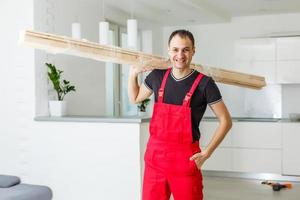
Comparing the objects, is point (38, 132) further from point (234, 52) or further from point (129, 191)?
point (234, 52)

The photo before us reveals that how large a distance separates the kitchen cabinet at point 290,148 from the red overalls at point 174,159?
408 centimetres

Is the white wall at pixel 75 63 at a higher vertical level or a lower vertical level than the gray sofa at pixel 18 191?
higher

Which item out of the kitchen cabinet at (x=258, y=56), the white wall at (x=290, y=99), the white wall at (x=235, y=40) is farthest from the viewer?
the white wall at (x=235, y=40)

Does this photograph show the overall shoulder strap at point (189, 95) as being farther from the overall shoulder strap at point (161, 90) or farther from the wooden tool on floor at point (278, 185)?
the wooden tool on floor at point (278, 185)

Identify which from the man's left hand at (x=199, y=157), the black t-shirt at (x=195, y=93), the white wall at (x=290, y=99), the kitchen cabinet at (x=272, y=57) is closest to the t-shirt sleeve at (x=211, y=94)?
the black t-shirt at (x=195, y=93)

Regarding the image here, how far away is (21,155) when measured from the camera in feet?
13.1

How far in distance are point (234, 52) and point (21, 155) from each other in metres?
3.96

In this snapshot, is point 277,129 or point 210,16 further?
point 210,16

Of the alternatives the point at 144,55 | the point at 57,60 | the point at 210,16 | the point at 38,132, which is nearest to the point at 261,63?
the point at 210,16

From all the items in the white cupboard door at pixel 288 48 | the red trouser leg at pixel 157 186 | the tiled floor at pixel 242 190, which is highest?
the white cupboard door at pixel 288 48

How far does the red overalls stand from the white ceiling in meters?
3.31

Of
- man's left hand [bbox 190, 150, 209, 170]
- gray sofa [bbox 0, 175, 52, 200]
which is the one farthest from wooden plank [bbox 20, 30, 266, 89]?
gray sofa [bbox 0, 175, 52, 200]

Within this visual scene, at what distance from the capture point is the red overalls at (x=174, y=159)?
2027 mm

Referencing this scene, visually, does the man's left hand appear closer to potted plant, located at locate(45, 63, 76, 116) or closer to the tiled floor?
potted plant, located at locate(45, 63, 76, 116)
